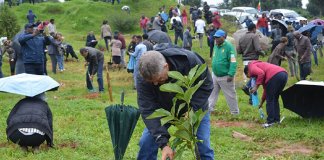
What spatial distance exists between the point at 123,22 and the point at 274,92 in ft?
83.0

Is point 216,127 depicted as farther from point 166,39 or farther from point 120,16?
point 120,16

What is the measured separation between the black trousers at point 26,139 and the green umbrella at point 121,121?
1.49 meters

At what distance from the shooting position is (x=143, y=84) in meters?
4.36

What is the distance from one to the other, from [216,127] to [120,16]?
998 inches

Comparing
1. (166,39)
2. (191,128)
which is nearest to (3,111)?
(166,39)

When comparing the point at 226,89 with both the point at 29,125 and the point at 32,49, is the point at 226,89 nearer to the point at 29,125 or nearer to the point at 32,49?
the point at 29,125

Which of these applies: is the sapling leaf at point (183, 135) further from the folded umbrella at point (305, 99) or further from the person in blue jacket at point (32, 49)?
the person in blue jacket at point (32, 49)

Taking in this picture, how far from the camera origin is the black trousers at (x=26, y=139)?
7.03 m

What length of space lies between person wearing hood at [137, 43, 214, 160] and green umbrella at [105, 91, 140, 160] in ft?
4.15

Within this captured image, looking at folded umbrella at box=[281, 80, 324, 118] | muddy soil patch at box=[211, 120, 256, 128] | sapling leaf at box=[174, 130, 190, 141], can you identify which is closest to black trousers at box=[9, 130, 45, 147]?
muddy soil patch at box=[211, 120, 256, 128]

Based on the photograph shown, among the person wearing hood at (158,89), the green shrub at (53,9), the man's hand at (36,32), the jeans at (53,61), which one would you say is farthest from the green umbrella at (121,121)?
the green shrub at (53,9)

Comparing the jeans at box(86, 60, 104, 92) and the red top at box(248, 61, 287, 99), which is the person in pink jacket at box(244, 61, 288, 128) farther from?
the jeans at box(86, 60, 104, 92)

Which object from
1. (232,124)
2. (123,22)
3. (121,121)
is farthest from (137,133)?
(123,22)

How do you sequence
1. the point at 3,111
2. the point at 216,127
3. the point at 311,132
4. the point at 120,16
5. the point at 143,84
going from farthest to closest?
the point at 120,16 → the point at 3,111 → the point at 216,127 → the point at 311,132 → the point at 143,84
